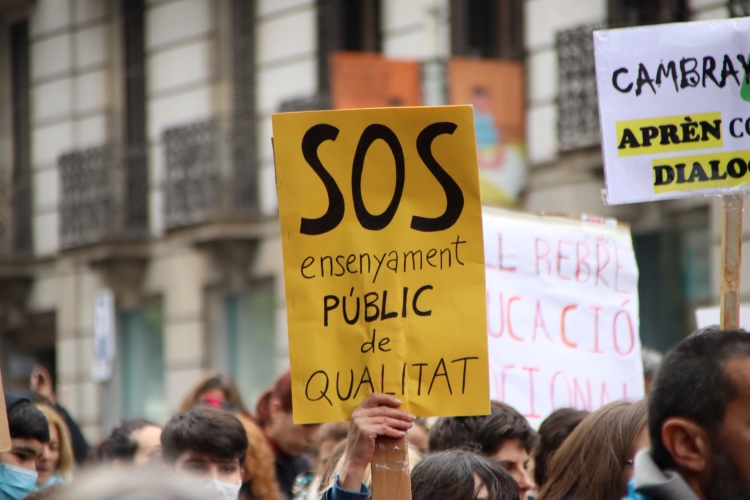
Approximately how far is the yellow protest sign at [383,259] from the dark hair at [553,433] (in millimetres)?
1362

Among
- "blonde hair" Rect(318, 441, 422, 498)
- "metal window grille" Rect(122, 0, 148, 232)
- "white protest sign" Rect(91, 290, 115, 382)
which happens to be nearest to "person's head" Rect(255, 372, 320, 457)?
"blonde hair" Rect(318, 441, 422, 498)

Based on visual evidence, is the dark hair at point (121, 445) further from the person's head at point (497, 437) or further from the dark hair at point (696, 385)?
the dark hair at point (696, 385)

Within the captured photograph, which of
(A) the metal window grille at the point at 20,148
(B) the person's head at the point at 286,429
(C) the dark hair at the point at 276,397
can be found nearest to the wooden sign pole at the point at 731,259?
(C) the dark hair at the point at 276,397

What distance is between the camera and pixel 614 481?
12.3 feet

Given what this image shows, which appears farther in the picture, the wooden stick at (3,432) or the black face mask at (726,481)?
the wooden stick at (3,432)

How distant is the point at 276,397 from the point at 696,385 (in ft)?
13.3

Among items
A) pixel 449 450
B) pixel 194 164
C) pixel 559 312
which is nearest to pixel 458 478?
pixel 449 450

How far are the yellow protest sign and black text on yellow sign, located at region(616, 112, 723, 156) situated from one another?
0.93 metres

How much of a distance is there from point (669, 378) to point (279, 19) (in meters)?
13.2

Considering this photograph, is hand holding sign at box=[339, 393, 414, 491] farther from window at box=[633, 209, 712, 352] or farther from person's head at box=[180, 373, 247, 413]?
window at box=[633, 209, 712, 352]

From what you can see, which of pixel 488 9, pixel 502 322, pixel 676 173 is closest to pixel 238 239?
pixel 488 9

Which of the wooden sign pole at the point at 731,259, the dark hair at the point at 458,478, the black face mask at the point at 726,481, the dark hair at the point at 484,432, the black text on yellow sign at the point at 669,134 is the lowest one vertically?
the dark hair at the point at 484,432

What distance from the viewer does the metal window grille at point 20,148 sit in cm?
1864

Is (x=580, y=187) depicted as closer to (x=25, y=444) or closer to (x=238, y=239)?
(x=238, y=239)
